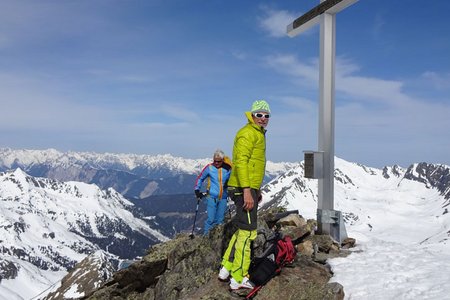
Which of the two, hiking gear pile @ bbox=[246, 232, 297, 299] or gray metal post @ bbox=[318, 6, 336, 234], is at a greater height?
gray metal post @ bbox=[318, 6, 336, 234]

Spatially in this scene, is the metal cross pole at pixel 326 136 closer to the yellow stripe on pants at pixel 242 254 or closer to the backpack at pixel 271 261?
the backpack at pixel 271 261

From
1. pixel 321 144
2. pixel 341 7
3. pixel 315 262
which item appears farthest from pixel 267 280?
pixel 341 7

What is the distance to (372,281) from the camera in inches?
432

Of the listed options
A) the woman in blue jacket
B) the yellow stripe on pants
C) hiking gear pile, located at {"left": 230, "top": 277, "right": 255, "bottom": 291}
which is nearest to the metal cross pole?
the woman in blue jacket

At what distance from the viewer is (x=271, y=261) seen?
11430mm

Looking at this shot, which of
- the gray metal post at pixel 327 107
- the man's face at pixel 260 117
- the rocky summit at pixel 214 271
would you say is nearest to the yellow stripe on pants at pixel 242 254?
the rocky summit at pixel 214 271

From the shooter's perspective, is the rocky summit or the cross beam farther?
the cross beam

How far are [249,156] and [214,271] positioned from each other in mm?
4442

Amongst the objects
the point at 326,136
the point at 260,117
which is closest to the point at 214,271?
the point at 260,117

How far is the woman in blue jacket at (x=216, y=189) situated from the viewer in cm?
1641

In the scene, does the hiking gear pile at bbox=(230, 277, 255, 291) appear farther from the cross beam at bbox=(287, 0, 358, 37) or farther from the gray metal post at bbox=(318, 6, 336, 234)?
the cross beam at bbox=(287, 0, 358, 37)

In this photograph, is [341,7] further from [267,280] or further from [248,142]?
[267,280]

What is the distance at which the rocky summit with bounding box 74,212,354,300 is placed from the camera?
36.3ft

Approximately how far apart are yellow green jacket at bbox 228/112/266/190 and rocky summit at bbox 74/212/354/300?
115 inches
